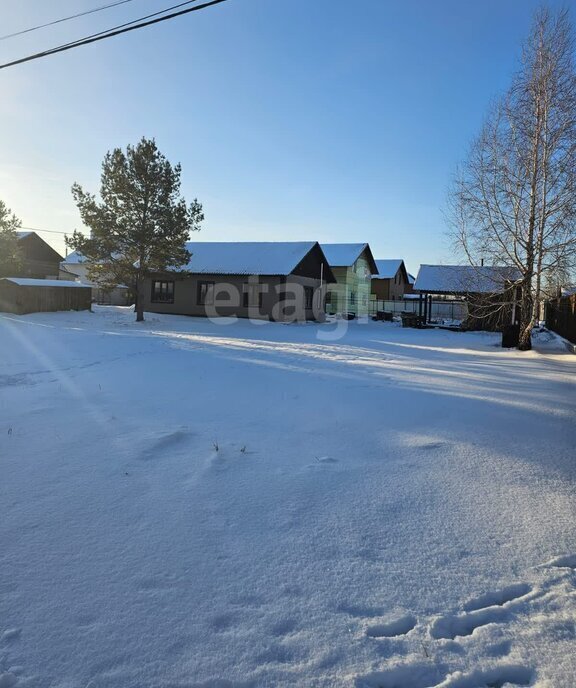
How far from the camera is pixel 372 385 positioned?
335 inches

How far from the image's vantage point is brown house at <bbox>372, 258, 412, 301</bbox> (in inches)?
2062

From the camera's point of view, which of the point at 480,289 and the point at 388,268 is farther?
the point at 388,268

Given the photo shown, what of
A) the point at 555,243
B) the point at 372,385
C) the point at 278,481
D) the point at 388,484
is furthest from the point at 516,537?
the point at 555,243

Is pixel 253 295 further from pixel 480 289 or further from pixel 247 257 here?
pixel 480 289

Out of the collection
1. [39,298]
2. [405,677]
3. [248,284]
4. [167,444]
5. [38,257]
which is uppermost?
[38,257]

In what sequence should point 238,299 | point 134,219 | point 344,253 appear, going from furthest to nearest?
1. point 344,253
2. point 238,299
3. point 134,219

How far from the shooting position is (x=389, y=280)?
5262 cm

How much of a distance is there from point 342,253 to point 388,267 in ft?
43.1

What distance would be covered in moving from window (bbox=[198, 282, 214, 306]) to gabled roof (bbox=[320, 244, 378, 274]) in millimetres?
13783

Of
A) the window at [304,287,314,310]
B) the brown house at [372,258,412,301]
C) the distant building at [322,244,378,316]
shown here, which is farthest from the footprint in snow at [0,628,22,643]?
the brown house at [372,258,412,301]

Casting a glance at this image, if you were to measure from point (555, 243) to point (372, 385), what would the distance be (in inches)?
421

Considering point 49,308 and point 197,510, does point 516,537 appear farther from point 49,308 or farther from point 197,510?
point 49,308

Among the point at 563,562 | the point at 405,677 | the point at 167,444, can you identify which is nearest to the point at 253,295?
the point at 167,444

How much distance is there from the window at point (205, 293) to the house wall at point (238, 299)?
143mm
